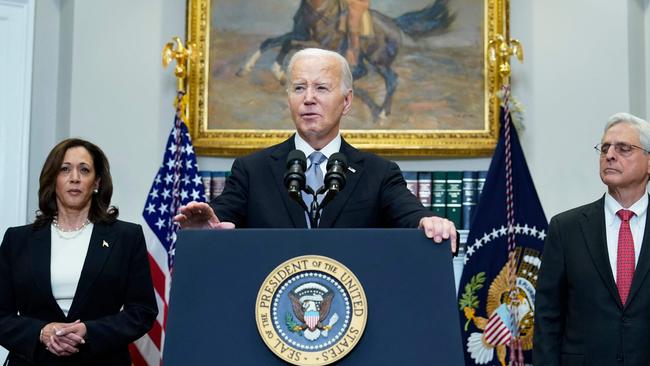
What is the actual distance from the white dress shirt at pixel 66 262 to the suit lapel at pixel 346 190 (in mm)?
1827

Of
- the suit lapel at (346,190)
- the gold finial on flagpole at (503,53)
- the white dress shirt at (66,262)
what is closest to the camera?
the suit lapel at (346,190)

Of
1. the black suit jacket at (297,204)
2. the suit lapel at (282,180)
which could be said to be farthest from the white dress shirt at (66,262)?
the suit lapel at (282,180)

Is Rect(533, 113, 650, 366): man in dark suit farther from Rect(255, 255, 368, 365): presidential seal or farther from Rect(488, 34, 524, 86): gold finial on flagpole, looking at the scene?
Rect(255, 255, 368, 365): presidential seal

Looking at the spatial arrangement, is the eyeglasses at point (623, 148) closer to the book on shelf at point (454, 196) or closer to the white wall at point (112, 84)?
the book on shelf at point (454, 196)

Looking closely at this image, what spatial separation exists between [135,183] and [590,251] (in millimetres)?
3522

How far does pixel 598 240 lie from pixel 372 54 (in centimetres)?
291

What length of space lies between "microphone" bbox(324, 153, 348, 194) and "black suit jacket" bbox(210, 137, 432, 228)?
0.34 m

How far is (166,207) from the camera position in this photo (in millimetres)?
6051

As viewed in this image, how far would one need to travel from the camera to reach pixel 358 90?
6.61m

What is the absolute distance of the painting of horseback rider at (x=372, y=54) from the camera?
6555 mm

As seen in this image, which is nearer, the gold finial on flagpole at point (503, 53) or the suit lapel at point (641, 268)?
the suit lapel at point (641, 268)

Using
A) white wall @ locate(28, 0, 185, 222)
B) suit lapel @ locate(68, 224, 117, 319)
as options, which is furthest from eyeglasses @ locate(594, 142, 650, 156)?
white wall @ locate(28, 0, 185, 222)

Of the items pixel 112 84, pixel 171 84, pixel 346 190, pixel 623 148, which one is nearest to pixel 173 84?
pixel 171 84

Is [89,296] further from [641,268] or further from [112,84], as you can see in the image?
[112,84]
